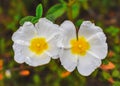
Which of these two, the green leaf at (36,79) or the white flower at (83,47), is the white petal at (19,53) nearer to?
the white flower at (83,47)

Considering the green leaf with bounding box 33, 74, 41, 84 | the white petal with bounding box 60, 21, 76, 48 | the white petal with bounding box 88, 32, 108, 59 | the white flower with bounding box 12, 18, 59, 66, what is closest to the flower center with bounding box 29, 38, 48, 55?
the white flower with bounding box 12, 18, 59, 66

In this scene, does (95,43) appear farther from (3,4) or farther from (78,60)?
(3,4)

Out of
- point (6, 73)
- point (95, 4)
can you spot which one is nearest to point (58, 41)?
point (6, 73)

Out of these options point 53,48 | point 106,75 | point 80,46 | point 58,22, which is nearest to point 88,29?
point 80,46

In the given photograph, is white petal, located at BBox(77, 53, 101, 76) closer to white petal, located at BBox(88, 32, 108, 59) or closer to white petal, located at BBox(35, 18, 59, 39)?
white petal, located at BBox(88, 32, 108, 59)

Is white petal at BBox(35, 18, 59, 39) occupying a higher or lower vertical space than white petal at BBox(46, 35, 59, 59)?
higher

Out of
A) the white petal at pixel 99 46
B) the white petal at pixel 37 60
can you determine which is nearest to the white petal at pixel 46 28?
the white petal at pixel 37 60

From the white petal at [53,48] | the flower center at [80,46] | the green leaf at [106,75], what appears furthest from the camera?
the green leaf at [106,75]

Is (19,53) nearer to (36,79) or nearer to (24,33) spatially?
(24,33)
